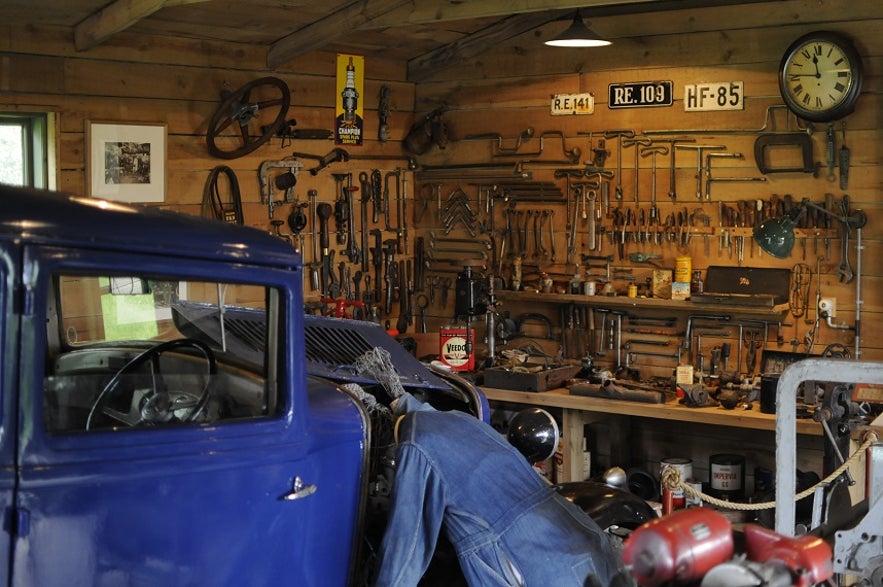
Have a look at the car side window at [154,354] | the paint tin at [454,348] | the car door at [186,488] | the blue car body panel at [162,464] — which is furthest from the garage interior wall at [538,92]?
the blue car body panel at [162,464]

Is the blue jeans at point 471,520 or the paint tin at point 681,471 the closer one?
the blue jeans at point 471,520

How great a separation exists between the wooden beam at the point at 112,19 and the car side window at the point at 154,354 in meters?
2.10

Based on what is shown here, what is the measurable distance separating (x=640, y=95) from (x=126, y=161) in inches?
111

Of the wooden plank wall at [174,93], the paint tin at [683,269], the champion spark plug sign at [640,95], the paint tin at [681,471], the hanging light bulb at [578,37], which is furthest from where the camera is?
the champion spark plug sign at [640,95]

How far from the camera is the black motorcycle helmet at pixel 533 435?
3.62 metres

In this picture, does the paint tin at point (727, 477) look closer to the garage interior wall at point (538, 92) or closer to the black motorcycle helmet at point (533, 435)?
the garage interior wall at point (538, 92)

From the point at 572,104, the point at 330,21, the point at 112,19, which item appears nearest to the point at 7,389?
the point at 112,19

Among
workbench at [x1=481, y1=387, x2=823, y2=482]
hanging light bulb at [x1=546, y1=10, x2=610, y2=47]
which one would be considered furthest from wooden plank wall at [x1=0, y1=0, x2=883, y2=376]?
hanging light bulb at [x1=546, y1=10, x2=610, y2=47]

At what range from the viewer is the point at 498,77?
23.0 feet

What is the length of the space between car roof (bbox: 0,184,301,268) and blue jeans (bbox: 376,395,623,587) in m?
0.62

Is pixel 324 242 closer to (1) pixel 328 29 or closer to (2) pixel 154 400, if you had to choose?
(1) pixel 328 29

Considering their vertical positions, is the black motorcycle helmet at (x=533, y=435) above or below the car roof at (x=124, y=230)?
below

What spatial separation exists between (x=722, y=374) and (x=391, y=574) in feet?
11.8

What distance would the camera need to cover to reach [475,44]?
22.6 feet
